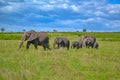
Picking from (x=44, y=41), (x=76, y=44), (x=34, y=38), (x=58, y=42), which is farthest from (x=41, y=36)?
(x=76, y=44)

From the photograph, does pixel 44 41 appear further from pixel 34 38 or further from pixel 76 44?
pixel 76 44

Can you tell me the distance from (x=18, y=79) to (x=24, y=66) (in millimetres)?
2690

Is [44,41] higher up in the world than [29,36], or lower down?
lower down

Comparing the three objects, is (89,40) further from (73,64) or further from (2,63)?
(2,63)

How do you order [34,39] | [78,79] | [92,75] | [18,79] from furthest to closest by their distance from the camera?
[34,39] → [92,75] → [78,79] → [18,79]

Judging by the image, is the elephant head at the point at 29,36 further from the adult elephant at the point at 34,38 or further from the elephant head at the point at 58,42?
the elephant head at the point at 58,42

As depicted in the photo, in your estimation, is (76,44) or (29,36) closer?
(29,36)

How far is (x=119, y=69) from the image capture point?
52.3ft

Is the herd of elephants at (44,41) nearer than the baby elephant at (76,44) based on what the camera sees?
Yes

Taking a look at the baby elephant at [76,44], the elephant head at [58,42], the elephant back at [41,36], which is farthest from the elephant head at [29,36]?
the baby elephant at [76,44]

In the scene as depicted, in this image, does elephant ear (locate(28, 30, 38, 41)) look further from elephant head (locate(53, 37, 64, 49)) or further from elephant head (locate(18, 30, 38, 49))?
elephant head (locate(53, 37, 64, 49))

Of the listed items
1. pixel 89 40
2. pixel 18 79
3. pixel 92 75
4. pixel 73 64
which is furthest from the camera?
pixel 89 40

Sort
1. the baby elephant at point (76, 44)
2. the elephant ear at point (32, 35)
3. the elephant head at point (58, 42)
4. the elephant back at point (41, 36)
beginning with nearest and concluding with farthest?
the elephant ear at point (32, 35)
the elephant back at point (41, 36)
the elephant head at point (58, 42)
the baby elephant at point (76, 44)

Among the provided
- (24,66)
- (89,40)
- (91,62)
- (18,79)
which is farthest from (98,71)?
(89,40)
